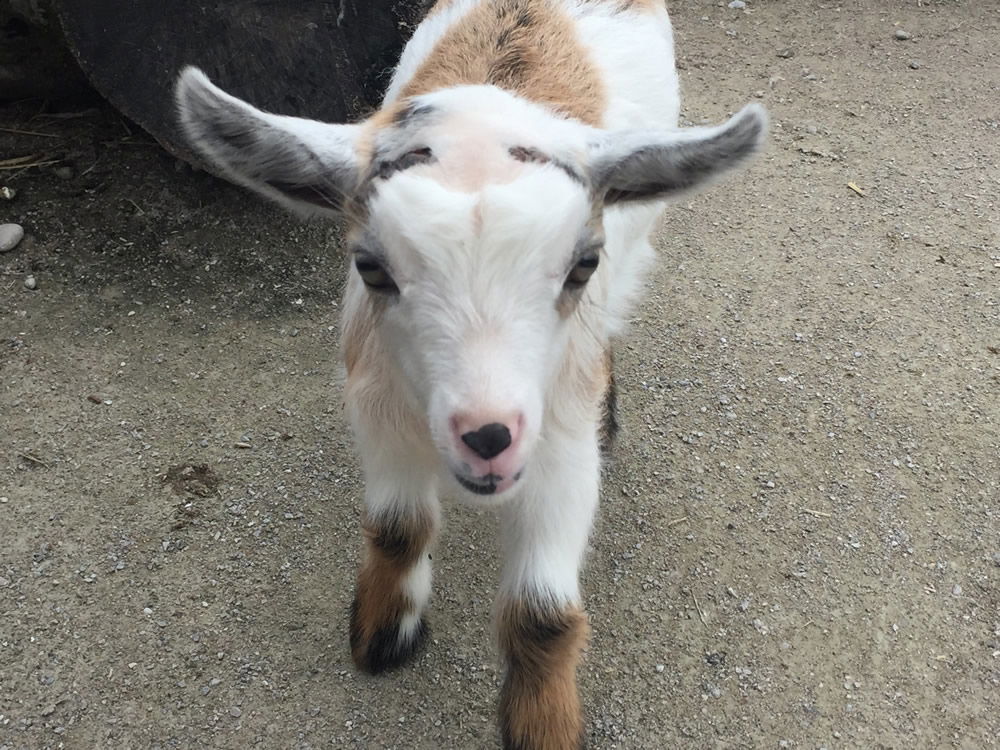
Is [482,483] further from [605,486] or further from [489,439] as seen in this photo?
[605,486]

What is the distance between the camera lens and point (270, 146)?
7.01 feet

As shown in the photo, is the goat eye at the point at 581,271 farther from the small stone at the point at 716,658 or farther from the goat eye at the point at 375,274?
the small stone at the point at 716,658

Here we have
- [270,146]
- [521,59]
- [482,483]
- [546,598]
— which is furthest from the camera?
[521,59]

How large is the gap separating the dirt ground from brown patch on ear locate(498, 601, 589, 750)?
246 millimetres

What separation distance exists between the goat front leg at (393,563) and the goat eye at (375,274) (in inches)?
31.9

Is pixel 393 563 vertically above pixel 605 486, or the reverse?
pixel 393 563

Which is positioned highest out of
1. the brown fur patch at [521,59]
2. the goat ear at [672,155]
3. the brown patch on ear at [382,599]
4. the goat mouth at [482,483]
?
the goat ear at [672,155]

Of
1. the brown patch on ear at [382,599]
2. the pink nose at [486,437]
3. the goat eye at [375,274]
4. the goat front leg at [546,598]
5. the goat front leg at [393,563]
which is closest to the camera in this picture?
the pink nose at [486,437]

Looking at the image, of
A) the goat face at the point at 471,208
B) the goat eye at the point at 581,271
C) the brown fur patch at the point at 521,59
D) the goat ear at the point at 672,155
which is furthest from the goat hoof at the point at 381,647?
the brown fur patch at the point at 521,59

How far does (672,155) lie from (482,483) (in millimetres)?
956

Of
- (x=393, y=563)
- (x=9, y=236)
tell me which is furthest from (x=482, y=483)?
(x=9, y=236)

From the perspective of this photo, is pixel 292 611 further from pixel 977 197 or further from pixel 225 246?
pixel 977 197

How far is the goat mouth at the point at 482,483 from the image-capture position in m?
1.96

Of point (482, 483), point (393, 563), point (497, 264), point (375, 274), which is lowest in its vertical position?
point (393, 563)
